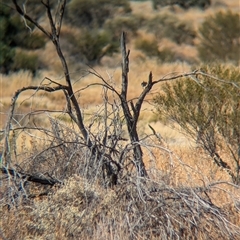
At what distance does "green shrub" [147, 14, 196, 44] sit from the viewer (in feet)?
170

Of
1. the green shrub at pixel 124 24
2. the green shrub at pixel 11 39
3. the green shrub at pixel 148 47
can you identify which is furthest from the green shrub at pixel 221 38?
the green shrub at pixel 11 39

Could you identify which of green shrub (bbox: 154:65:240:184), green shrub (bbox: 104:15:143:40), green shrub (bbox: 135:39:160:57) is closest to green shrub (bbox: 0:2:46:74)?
green shrub (bbox: 135:39:160:57)

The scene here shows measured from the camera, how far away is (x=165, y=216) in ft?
22.8

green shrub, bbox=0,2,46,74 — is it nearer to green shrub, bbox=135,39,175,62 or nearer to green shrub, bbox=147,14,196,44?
green shrub, bbox=135,39,175,62

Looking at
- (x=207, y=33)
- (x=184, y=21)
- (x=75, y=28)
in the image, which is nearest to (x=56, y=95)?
(x=207, y=33)

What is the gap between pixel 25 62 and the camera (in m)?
40.4

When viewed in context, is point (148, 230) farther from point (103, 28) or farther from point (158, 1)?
point (158, 1)

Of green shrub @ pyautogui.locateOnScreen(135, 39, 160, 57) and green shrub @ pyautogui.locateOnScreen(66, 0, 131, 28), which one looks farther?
green shrub @ pyautogui.locateOnScreen(66, 0, 131, 28)

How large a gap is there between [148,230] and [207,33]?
127 ft

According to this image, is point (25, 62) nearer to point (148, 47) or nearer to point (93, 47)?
point (93, 47)

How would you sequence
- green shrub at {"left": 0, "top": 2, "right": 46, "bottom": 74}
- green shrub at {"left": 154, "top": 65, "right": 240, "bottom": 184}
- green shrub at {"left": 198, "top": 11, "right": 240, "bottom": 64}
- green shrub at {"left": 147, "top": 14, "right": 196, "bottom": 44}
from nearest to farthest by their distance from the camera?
green shrub at {"left": 154, "top": 65, "right": 240, "bottom": 184} < green shrub at {"left": 0, "top": 2, "right": 46, "bottom": 74} < green shrub at {"left": 198, "top": 11, "right": 240, "bottom": 64} < green shrub at {"left": 147, "top": 14, "right": 196, "bottom": 44}

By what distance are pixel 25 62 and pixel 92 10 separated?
18.9 meters

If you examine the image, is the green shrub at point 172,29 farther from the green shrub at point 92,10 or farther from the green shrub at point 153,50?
the green shrub at point 92,10

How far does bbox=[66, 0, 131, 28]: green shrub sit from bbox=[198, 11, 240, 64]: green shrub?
13.0 metres
